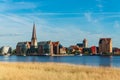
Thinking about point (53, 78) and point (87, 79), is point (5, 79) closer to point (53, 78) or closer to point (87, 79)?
point (53, 78)

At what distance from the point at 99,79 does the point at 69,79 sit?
2.48m

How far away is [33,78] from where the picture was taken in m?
25.0

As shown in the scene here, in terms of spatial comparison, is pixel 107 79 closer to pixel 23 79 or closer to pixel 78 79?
pixel 78 79

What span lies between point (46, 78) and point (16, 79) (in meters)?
2.51

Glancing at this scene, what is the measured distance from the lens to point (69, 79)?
24.3 metres

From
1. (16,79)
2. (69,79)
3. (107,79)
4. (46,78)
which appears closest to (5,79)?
(16,79)

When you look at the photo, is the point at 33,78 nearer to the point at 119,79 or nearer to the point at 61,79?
the point at 61,79

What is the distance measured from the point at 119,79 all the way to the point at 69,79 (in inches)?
160

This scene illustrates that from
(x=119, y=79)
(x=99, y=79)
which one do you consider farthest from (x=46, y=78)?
(x=119, y=79)

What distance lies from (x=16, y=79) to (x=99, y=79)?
682cm

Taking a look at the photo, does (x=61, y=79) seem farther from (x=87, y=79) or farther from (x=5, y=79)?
(x=5, y=79)

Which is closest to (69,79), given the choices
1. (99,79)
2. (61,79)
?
(61,79)

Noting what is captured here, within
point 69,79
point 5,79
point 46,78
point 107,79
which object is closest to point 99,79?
point 107,79

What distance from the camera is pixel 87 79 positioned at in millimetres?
24031
